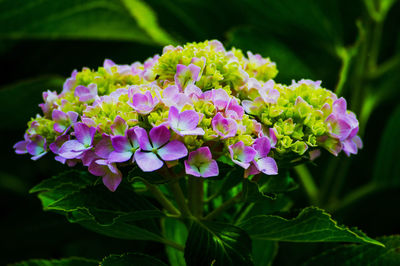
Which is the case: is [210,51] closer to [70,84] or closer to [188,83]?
[188,83]

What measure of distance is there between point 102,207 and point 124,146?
0.14 m

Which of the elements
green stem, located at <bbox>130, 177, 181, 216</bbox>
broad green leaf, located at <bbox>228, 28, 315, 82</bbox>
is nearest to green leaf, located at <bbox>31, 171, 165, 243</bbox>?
green stem, located at <bbox>130, 177, 181, 216</bbox>

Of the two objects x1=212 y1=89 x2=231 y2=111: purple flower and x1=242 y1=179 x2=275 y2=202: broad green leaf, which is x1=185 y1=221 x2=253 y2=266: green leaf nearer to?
x1=242 y1=179 x2=275 y2=202: broad green leaf

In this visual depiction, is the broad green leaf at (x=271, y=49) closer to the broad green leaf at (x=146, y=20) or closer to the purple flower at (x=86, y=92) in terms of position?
the broad green leaf at (x=146, y=20)

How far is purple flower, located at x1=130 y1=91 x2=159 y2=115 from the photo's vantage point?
1.77 ft

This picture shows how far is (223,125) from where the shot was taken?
55 centimetres

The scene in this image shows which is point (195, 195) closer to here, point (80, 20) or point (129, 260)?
point (129, 260)

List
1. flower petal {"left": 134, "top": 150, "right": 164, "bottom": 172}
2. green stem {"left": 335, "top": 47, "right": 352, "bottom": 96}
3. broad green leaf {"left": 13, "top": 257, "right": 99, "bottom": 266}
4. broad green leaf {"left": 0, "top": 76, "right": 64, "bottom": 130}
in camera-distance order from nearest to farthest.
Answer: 1. flower petal {"left": 134, "top": 150, "right": 164, "bottom": 172}
2. broad green leaf {"left": 13, "top": 257, "right": 99, "bottom": 266}
3. green stem {"left": 335, "top": 47, "right": 352, "bottom": 96}
4. broad green leaf {"left": 0, "top": 76, "right": 64, "bottom": 130}

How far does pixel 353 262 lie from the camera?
0.71 meters

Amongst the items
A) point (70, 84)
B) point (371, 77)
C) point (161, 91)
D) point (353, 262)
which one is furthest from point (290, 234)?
point (371, 77)

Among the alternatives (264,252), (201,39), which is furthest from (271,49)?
(264,252)

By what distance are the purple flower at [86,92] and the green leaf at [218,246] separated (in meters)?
0.22

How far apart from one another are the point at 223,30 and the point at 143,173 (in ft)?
2.95

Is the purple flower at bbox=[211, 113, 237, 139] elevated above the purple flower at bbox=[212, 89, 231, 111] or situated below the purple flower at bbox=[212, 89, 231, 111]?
below
